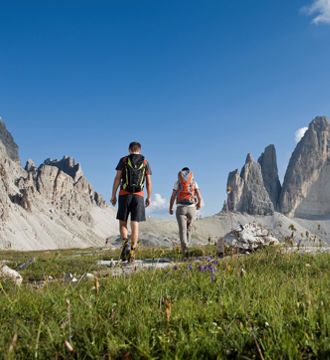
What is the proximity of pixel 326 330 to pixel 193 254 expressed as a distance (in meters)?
11.6

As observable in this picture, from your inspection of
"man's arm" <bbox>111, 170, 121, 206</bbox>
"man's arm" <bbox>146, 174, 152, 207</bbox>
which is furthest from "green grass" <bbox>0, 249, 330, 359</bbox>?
"man's arm" <bbox>146, 174, 152, 207</bbox>

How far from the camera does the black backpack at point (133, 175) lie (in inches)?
437

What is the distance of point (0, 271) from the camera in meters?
7.94

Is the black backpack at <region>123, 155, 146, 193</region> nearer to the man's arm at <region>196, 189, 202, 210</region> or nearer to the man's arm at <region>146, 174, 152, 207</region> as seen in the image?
the man's arm at <region>146, 174, 152, 207</region>

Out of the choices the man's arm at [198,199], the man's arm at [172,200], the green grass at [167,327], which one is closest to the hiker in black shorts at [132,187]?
the man's arm at [172,200]

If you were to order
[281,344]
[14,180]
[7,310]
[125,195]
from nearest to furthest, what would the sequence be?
[281,344], [7,310], [125,195], [14,180]

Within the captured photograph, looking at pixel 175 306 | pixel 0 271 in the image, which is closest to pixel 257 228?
pixel 0 271

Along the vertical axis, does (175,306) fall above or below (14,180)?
below

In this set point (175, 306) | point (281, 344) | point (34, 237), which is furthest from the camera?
point (34, 237)

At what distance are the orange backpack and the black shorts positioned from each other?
8.22 feet

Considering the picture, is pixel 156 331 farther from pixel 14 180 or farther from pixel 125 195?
pixel 14 180

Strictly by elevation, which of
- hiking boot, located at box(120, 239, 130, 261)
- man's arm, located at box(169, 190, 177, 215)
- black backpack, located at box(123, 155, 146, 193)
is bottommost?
hiking boot, located at box(120, 239, 130, 261)

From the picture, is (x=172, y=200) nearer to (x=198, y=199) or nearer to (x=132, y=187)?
(x=198, y=199)

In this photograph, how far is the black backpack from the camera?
11102 millimetres
